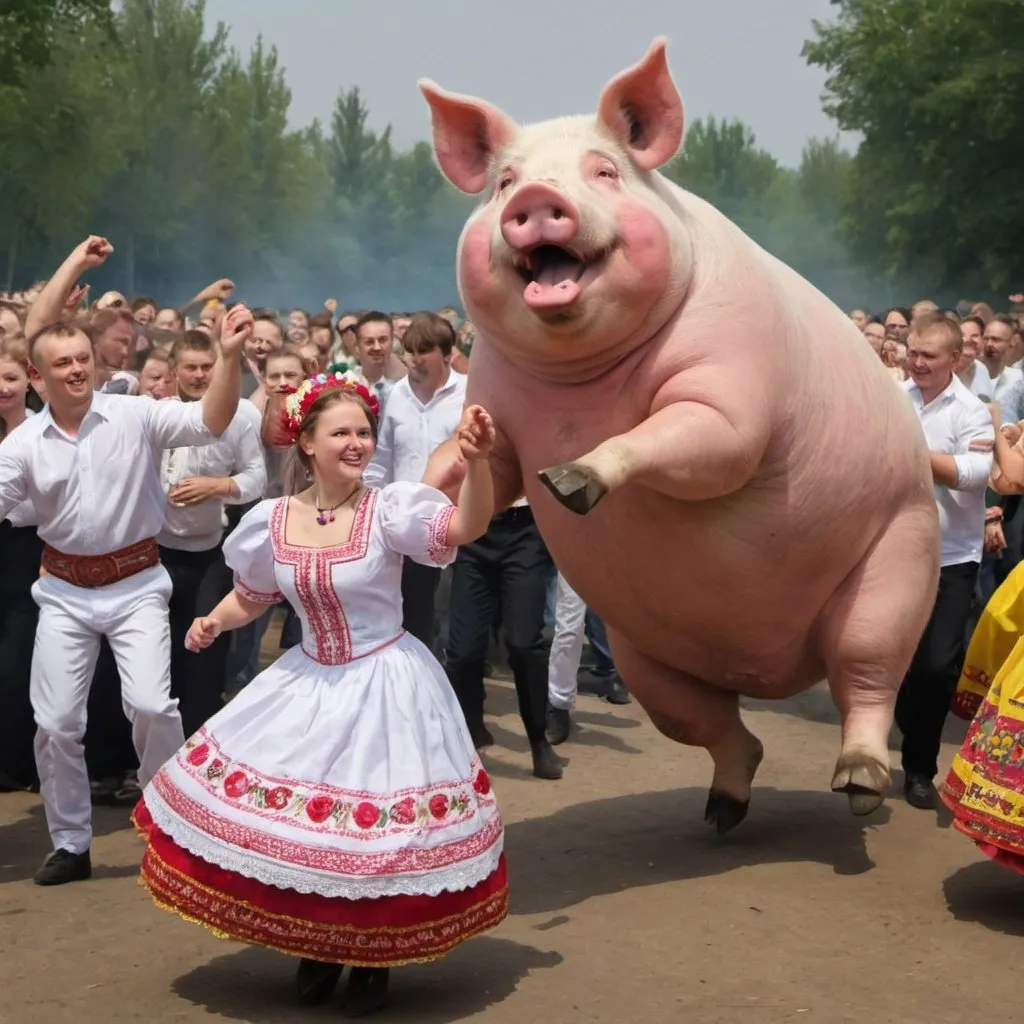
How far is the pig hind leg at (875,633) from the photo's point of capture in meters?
5.54

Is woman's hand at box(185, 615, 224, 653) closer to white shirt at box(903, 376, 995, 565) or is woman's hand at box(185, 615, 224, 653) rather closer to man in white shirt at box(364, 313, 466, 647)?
man in white shirt at box(364, 313, 466, 647)

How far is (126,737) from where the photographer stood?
708 cm

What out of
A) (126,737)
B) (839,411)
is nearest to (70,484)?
(126,737)

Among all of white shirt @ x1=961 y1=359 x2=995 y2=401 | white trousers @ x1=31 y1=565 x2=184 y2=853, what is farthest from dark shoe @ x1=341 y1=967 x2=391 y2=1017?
white shirt @ x1=961 y1=359 x2=995 y2=401

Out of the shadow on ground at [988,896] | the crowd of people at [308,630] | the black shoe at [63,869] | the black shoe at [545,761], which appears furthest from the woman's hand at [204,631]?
the black shoe at [545,761]

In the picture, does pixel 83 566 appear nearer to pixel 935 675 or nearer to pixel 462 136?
pixel 462 136

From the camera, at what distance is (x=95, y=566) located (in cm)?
595

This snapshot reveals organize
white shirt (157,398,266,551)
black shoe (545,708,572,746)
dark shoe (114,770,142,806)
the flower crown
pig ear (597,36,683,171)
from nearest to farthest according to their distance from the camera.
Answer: the flower crown → pig ear (597,36,683,171) → dark shoe (114,770,142,806) → white shirt (157,398,266,551) → black shoe (545,708,572,746)

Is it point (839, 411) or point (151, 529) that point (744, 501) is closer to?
point (839, 411)

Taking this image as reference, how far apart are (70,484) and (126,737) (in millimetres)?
1511

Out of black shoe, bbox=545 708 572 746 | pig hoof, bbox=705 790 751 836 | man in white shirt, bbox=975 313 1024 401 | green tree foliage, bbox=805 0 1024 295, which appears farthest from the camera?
green tree foliage, bbox=805 0 1024 295

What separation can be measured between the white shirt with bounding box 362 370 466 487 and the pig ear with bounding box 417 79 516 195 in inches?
101

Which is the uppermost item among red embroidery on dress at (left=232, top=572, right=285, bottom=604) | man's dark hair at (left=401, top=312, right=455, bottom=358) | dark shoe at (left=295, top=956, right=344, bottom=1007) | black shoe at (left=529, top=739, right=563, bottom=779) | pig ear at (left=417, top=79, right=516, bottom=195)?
pig ear at (left=417, top=79, right=516, bottom=195)

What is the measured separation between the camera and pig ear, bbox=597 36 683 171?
5.20m
